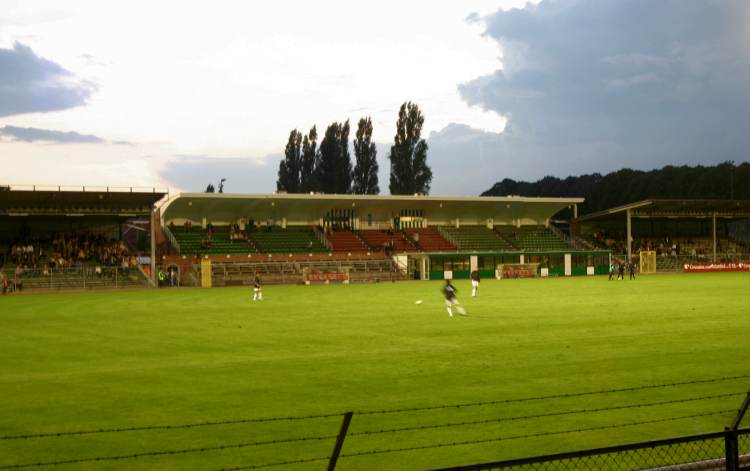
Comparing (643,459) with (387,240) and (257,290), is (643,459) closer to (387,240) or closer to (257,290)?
(257,290)

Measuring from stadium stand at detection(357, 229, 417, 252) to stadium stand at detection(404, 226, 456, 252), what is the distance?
91cm

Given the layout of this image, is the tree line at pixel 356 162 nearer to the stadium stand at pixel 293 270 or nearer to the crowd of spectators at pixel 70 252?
the stadium stand at pixel 293 270

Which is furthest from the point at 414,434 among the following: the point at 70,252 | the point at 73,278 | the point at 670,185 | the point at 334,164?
the point at 670,185

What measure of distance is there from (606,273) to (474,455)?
77.3 meters

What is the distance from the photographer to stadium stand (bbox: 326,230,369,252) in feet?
265

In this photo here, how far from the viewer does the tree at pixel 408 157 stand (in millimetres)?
102750

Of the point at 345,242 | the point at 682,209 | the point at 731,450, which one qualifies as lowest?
the point at 731,450

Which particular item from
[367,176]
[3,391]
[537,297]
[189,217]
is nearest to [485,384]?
[3,391]

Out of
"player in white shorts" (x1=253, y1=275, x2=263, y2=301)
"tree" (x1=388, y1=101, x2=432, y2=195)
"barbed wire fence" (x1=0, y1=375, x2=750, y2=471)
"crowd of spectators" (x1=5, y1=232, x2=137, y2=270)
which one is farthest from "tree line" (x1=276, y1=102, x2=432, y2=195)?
"barbed wire fence" (x1=0, y1=375, x2=750, y2=471)

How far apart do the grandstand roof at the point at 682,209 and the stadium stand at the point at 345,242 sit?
28546mm

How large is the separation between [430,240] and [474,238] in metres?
4.98

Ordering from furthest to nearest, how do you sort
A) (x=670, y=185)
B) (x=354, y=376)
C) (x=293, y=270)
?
(x=670, y=185) < (x=293, y=270) < (x=354, y=376)

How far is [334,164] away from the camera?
110688 millimetres

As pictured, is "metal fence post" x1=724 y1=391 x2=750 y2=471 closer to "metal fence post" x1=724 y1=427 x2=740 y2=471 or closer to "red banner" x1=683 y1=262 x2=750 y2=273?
"metal fence post" x1=724 y1=427 x2=740 y2=471
